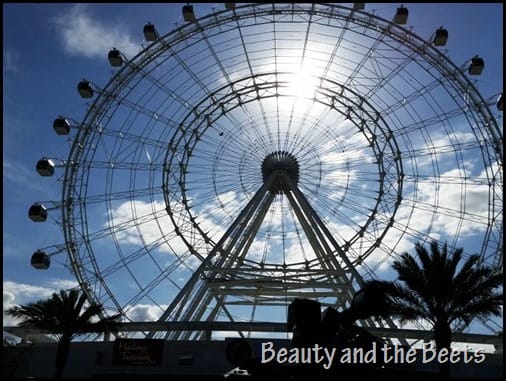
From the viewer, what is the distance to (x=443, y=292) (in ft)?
67.1

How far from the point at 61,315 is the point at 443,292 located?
1827cm

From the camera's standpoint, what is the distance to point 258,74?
3675cm

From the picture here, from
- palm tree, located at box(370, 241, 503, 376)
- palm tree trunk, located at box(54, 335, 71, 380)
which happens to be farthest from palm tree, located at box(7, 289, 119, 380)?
palm tree, located at box(370, 241, 503, 376)

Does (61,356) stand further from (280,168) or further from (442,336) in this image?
(280,168)

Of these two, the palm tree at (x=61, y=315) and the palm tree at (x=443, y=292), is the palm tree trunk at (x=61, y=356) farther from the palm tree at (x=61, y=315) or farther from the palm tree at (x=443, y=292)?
the palm tree at (x=443, y=292)

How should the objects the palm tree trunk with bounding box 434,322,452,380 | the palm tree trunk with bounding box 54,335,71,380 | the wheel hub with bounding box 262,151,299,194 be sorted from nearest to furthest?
the palm tree trunk with bounding box 434,322,452,380 < the palm tree trunk with bounding box 54,335,71,380 < the wheel hub with bounding box 262,151,299,194

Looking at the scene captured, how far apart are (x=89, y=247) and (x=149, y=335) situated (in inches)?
344

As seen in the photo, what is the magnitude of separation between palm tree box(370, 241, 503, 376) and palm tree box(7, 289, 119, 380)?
14870 millimetres

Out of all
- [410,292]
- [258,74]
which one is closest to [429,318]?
[410,292]

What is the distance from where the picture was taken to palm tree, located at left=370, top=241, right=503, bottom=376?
808 inches

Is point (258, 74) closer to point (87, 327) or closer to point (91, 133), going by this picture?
point (91, 133)

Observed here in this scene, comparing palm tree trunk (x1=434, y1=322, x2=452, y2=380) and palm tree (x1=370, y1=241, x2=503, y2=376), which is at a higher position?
palm tree (x1=370, y1=241, x2=503, y2=376)

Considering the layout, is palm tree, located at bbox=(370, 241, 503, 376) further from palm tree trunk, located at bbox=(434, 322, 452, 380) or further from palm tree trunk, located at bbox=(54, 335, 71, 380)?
palm tree trunk, located at bbox=(54, 335, 71, 380)

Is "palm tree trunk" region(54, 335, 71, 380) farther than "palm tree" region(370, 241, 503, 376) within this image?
Yes
